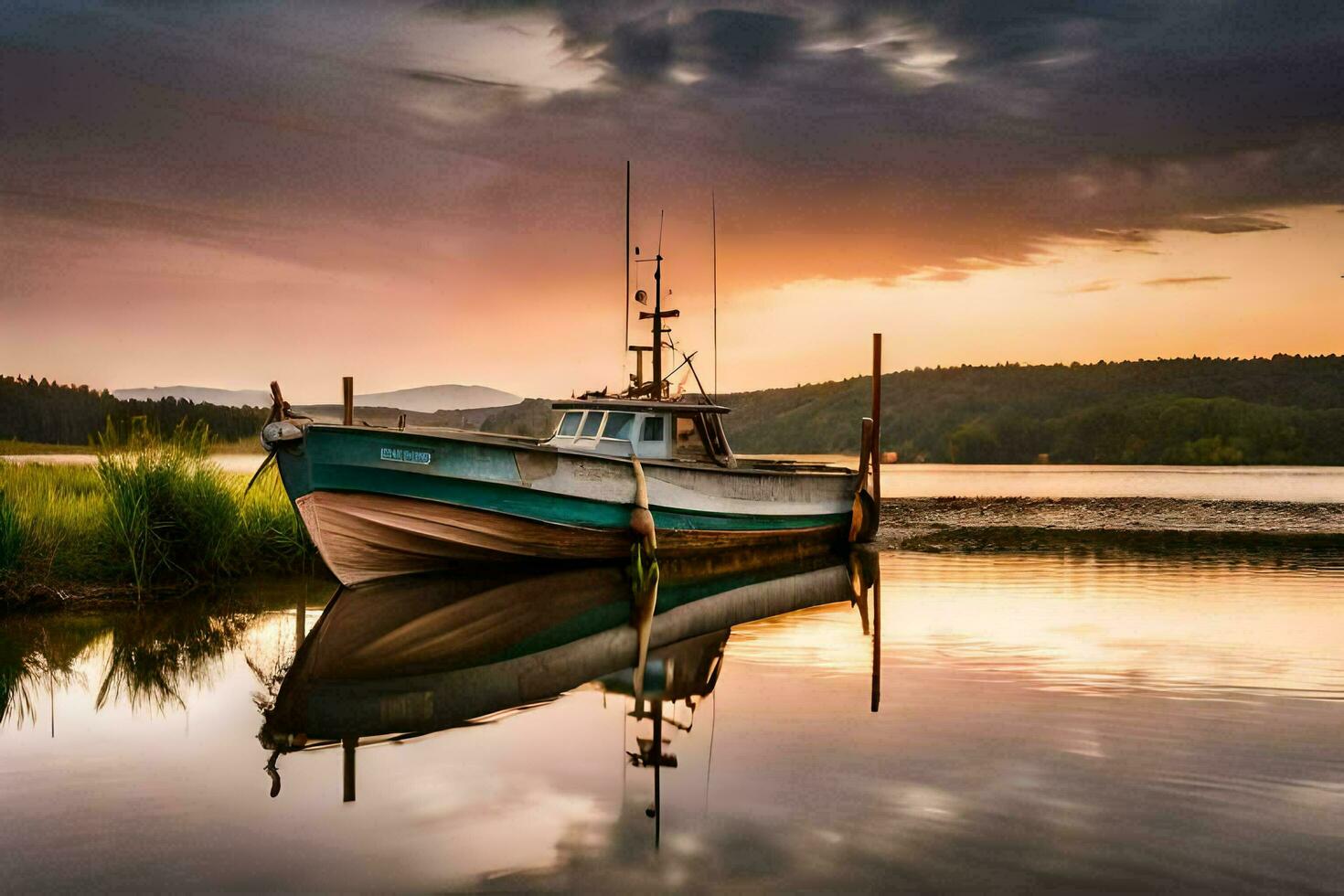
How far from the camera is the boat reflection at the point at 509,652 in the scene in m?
8.11

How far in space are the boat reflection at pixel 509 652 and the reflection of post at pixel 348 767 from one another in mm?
11

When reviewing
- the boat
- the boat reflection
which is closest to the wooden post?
the boat

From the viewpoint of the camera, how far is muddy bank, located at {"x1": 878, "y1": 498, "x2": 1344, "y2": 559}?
2481 cm

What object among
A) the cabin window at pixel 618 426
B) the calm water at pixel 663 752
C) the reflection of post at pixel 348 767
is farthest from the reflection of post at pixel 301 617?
the cabin window at pixel 618 426

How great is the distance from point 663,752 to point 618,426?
38.0ft

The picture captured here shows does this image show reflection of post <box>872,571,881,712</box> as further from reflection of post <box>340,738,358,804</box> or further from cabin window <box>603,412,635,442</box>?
cabin window <box>603,412,635,442</box>

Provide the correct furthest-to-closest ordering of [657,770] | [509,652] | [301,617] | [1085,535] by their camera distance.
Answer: [1085,535] → [301,617] → [509,652] → [657,770]

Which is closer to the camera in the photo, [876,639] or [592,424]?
[876,639]

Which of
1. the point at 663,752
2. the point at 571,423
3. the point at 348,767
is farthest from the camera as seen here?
the point at 571,423

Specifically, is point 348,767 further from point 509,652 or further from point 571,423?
point 571,423

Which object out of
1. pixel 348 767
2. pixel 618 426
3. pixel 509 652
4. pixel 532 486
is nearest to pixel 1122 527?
pixel 618 426

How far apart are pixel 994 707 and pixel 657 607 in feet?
20.6

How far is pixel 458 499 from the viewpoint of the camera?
15414mm

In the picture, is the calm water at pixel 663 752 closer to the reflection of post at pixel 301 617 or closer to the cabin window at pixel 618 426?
the reflection of post at pixel 301 617
